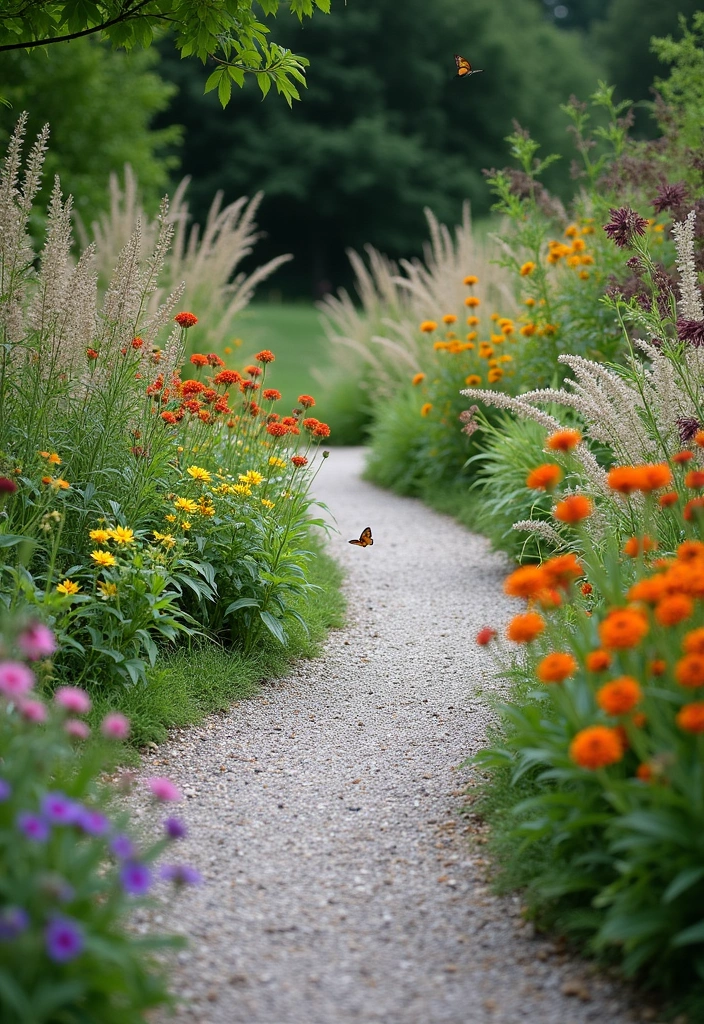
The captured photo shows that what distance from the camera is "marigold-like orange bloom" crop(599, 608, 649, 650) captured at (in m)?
1.77

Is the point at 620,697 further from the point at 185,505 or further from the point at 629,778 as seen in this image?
the point at 185,505

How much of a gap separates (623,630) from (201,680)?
6.66 feet

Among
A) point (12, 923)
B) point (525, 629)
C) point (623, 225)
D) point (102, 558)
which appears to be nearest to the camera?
point (12, 923)

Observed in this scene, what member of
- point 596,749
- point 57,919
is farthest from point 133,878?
point 596,749

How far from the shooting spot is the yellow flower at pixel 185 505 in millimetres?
3365

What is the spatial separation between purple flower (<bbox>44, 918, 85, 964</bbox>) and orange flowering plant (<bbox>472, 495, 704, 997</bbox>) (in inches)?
36.5

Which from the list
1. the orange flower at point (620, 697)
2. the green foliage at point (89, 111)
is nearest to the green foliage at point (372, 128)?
the green foliage at point (89, 111)

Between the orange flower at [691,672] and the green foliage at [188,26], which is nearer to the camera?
the orange flower at [691,672]

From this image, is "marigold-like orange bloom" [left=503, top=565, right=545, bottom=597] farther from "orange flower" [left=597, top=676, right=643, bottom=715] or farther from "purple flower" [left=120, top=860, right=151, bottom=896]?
"purple flower" [left=120, top=860, right=151, bottom=896]

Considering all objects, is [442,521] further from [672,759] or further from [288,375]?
[288,375]

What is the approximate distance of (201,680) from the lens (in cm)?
346

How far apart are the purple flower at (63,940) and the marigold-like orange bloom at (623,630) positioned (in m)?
1.06

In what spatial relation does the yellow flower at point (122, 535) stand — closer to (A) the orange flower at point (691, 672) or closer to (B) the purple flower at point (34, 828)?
(B) the purple flower at point (34, 828)

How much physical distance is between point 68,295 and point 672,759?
2562 millimetres
